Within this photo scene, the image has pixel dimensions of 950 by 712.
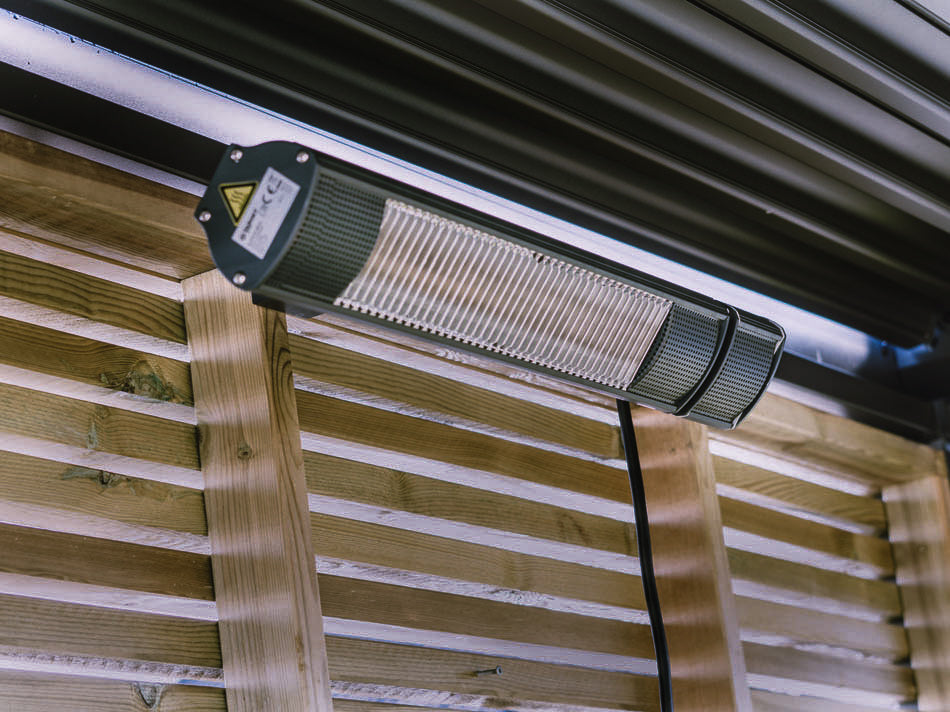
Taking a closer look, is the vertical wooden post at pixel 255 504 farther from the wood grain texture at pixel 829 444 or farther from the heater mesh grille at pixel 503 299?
the wood grain texture at pixel 829 444

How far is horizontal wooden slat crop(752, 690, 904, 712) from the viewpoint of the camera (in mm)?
2904

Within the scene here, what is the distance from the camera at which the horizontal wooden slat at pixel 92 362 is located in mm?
1895

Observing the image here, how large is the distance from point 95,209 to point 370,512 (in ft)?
2.90

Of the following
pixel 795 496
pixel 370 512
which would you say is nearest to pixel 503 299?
pixel 370 512

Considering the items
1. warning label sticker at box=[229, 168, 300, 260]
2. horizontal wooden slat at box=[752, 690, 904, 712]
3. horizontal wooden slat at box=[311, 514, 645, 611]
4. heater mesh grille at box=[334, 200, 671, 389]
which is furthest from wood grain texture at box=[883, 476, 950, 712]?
warning label sticker at box=[229, 168, 300, 260]

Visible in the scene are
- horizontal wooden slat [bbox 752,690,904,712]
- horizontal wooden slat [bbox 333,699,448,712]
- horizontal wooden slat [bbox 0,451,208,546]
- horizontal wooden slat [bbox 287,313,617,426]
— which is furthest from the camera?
horizontal wooden slat [bbox 752,690,904,712]

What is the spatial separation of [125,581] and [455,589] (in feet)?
2.58

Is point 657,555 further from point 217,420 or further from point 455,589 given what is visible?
point 217,420

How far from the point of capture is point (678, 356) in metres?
1.81

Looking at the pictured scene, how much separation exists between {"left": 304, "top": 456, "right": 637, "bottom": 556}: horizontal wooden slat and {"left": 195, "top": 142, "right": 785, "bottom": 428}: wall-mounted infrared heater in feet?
2.33

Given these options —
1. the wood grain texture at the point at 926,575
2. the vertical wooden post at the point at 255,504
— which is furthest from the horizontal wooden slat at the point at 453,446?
the wood grain texture at the point at 926,575

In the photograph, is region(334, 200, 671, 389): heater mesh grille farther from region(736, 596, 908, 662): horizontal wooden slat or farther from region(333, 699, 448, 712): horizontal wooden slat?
region(736, 596, 908, 662): horizontal wooden slat

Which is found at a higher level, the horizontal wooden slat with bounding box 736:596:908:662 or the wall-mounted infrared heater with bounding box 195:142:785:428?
the wall-mounted infrared heater with bounding box 195:142:785:428

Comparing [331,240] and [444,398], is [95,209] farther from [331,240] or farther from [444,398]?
[444,398]
